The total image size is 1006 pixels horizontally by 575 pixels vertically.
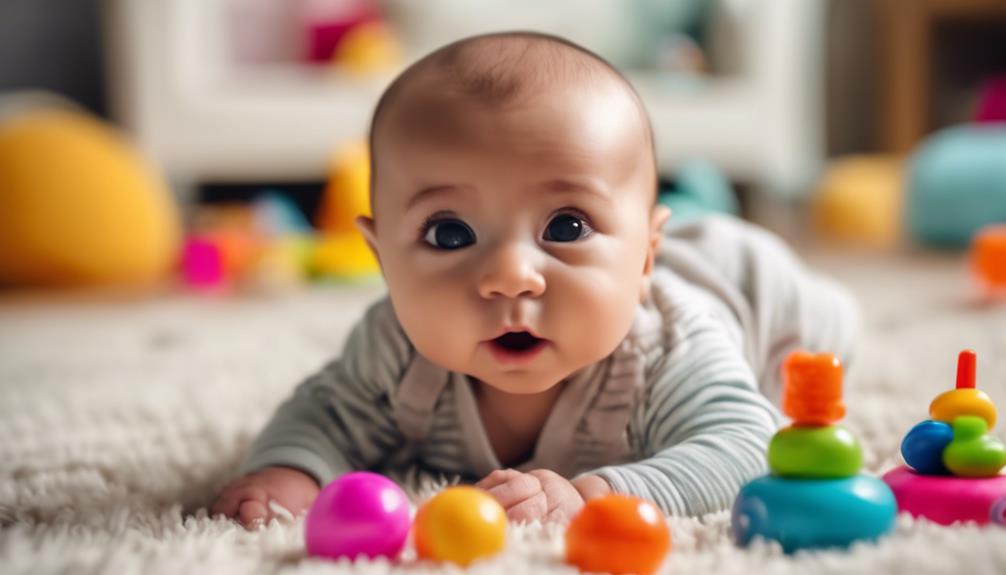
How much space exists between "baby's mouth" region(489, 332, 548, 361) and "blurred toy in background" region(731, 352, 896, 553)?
0.58ft

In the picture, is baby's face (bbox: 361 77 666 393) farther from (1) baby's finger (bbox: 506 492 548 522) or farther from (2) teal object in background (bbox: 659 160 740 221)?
(2) teal object in background (bbox: 659 160 740 221)

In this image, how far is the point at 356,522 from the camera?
603 millimetres

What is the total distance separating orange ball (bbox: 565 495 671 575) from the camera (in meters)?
0.58

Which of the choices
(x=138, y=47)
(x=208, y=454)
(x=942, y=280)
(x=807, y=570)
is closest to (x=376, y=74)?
(x=138, y=47)

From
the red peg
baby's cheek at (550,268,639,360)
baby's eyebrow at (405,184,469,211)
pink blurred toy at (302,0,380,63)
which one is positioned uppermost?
pink blurred toy at (302,0,380,63)

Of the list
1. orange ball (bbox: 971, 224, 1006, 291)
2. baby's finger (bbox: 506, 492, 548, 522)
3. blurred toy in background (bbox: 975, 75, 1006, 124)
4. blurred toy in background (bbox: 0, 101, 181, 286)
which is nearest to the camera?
baby's finger (bbox: 506, 492, 548, 522)

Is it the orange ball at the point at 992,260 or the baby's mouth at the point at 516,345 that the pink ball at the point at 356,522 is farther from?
the orange ball at the point at 992,260

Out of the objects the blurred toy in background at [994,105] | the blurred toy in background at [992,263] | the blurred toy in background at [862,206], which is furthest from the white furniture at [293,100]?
the blurred toy in background at [992,263]

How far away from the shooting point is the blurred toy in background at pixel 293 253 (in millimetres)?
2109

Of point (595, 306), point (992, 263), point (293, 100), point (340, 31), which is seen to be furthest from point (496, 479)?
point (340, 31)

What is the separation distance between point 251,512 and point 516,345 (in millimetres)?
204

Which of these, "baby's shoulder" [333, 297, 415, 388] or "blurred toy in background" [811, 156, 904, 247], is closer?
"baby's shoulder" [333, 297, 415, 388]

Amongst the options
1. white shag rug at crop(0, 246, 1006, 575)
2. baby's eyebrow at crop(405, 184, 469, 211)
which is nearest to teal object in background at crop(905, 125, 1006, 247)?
white shag rug at crop(0, 246, 1006, 575)

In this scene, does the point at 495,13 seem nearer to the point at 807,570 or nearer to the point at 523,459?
the point at 523,459
